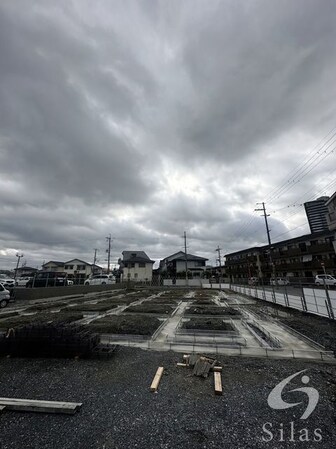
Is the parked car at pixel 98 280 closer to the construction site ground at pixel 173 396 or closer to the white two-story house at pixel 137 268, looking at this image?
the white two-story house at pixel 137 268

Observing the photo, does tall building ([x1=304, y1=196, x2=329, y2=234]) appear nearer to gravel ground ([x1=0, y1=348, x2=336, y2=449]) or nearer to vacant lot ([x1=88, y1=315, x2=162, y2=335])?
vacant lot ([x1=88, y1=315, x2=162, y2=335])

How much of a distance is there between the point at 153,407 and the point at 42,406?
1.76m

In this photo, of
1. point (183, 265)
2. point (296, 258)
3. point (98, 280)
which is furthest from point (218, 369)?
point (183, 265)

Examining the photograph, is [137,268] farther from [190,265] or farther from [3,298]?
[3,298]

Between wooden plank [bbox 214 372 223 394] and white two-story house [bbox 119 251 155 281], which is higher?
white two-story house [bbox 119 251 155 281]

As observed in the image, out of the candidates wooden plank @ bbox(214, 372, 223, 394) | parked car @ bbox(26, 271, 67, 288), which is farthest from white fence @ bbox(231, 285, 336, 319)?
parked car @ bbox(26, 271, 67, 288)

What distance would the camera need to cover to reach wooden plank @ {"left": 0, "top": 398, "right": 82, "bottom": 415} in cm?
309

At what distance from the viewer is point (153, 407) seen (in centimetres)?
326

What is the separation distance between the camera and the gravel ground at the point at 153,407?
261cm

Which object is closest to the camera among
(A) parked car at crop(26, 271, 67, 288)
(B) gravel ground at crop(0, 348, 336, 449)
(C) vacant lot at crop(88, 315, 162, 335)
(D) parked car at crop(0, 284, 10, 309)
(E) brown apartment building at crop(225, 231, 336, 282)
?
(B) gravel ground at crop(0, 348, 336, 449)

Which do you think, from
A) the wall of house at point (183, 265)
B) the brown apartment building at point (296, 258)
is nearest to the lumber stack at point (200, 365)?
the brown apartment building at point (296, 258)

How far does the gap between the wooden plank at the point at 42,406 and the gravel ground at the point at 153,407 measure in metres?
0.08

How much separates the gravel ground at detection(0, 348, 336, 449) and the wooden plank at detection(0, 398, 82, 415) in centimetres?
8

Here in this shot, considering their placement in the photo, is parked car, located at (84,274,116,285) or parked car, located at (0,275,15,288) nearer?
parked car, located at (0,275,15,288)
